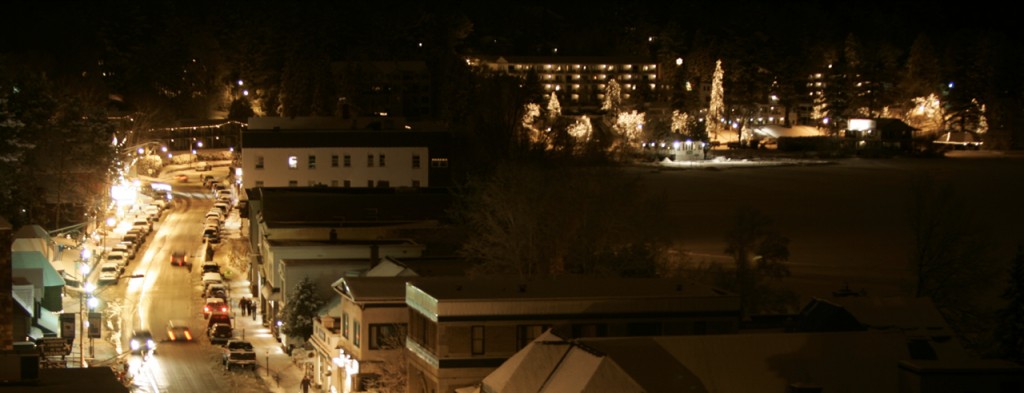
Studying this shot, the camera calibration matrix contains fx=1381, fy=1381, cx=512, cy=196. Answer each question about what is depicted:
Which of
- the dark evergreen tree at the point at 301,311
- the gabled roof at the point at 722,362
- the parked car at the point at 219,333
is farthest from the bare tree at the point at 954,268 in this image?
the parked car at the point at 219,333

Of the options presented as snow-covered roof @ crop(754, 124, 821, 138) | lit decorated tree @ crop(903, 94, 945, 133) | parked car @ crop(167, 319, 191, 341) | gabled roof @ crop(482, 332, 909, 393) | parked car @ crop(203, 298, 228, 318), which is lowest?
parked car @ crop(167, 319, 191, 341)

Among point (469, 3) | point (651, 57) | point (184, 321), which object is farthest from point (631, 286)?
point (469, 3)

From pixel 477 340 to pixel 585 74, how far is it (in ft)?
268

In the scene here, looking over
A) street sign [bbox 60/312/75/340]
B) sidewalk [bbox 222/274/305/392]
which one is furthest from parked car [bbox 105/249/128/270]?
street sign [bbox 60/312/75/340]

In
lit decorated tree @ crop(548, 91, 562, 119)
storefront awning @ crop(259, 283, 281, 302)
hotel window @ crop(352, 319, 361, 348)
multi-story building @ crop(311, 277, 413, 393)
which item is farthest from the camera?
lit decorated tree @ crop(548, 91, 562, 119)

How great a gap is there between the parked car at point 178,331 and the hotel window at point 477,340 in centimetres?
1060

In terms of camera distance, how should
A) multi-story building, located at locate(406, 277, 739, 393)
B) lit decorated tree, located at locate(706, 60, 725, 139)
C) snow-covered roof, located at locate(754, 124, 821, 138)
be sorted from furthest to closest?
snow-covered roof, located at locate(754, 124, 821, 138) → lit decorated tree, located at locate(706, 60, 725, 139) → multi-story building, located at locate(406, 277, 739, 393)

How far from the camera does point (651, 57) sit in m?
104

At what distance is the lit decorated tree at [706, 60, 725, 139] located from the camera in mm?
88375

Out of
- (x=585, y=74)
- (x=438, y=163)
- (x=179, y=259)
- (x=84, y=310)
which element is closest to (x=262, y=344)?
(x=84, y=310)

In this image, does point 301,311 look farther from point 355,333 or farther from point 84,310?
point 355,333

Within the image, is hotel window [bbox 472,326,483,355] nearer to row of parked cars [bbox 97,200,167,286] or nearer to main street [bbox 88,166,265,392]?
main street [bbox 88,166,265,392]

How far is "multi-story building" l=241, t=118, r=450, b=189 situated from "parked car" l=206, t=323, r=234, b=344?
59.0 feet

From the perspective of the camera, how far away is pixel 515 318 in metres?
20.1
